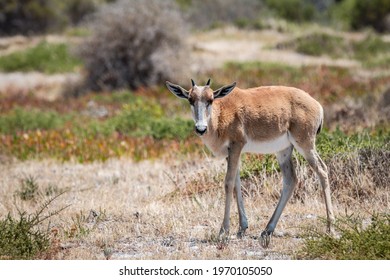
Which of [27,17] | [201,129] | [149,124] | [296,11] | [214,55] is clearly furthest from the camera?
[296,11]

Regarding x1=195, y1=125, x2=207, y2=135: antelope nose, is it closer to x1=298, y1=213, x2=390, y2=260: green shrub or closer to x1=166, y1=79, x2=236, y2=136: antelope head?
x1=166, y1=79, x2=236, y2=136: antelope head

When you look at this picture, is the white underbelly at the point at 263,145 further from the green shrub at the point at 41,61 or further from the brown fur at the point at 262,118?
the green shrub at the point at 41,61

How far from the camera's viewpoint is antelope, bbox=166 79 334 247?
867 cm

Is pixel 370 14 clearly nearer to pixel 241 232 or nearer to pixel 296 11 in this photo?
pixel 296 11

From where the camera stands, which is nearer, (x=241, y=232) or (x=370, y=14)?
(x=241, y=232)

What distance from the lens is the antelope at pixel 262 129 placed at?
8.67 m

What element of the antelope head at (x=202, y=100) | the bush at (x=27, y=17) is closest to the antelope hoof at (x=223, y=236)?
the antelope head at (x=202, y=100)

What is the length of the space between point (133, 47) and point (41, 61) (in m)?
9.50

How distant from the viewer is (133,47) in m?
28.6

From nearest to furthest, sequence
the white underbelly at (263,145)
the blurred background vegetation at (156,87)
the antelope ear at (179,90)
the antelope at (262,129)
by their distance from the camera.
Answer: the antelope ear at (179,90) → the antelope at (262,129) → the white underbelly at (263,145) → the blurred background vegetation at (156,87)

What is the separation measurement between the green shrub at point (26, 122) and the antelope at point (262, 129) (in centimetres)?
1072

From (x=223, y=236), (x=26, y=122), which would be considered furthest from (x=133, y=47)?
(x=223, y=236)

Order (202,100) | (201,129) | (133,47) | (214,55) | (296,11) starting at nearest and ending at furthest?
(201,129), (202,100), (133,47), (214,55), (296,11)
